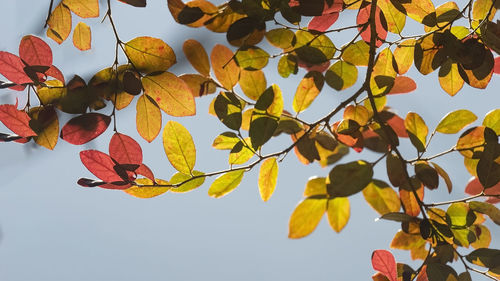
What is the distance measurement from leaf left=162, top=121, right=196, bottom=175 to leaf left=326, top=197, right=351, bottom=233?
16 centimetres

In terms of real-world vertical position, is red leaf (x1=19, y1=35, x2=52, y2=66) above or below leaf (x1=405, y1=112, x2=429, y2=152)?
below

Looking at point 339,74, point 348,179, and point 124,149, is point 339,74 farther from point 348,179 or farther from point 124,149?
point 124,149

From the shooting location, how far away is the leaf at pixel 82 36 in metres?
0.57

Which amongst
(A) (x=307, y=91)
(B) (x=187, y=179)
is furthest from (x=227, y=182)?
(A) (x=307, y=91)

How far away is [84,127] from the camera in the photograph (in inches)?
18.8

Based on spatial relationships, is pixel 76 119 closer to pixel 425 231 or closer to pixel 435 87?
pixel 425 231

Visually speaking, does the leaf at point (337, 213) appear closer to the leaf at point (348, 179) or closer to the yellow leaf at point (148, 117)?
the leaf at point (348, 179)

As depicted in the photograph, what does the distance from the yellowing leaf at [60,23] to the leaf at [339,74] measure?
303 millimetres

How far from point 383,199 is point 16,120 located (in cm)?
41

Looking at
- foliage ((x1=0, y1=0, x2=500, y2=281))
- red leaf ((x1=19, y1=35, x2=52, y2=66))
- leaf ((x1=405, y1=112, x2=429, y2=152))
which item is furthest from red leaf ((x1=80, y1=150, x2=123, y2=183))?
leaf ((x1=405, y1=112, x2=429, y2=152))

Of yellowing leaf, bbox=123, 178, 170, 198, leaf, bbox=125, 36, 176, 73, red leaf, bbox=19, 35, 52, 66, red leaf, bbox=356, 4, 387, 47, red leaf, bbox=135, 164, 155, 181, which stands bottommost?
yellowing leaf, bbox=123, 178, 170, 198

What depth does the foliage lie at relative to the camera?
47 cm

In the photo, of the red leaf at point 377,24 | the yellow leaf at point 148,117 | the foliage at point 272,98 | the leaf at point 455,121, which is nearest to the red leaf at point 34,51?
the foliage at point 272,98

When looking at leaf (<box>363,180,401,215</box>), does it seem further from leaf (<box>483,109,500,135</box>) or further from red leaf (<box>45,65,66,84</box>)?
red leaf (<box>45,65,66,84</box>)
